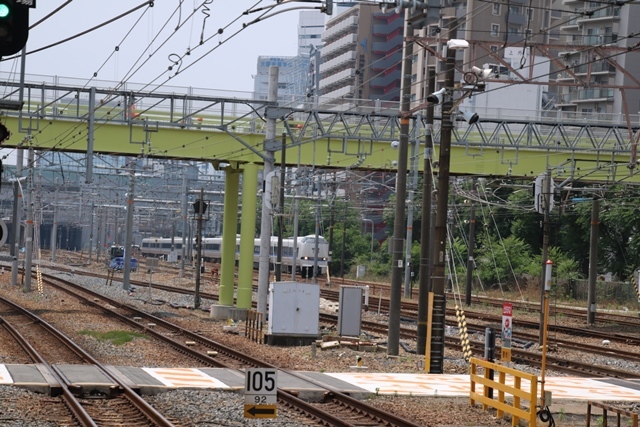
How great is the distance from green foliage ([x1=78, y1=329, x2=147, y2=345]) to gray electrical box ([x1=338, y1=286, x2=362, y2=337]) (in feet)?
17.4

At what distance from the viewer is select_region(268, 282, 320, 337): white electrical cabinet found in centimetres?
2689

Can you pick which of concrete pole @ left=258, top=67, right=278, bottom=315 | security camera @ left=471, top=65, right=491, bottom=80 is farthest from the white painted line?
concrete pole @ left=258, top=67, right=278, bottom=315

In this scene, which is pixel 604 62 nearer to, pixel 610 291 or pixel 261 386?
pixel 610 291

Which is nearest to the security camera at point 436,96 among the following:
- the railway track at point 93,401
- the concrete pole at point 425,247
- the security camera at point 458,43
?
the security camera at point 458,43

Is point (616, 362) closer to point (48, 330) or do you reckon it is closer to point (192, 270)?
point (48, 330)

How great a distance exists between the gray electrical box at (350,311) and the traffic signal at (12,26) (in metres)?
17.0

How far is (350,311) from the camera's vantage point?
27219 mm

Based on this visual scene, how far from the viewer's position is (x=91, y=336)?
2861cm

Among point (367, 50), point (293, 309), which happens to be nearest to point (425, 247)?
point (293, 309)

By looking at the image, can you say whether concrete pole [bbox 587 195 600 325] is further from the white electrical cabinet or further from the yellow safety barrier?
the yellow safety barrier

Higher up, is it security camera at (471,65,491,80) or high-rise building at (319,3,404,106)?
high-rise building at (319,3,404,106)

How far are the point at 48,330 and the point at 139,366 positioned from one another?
925cm

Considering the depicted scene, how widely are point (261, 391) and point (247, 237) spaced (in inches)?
944

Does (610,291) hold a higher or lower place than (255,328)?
higher
